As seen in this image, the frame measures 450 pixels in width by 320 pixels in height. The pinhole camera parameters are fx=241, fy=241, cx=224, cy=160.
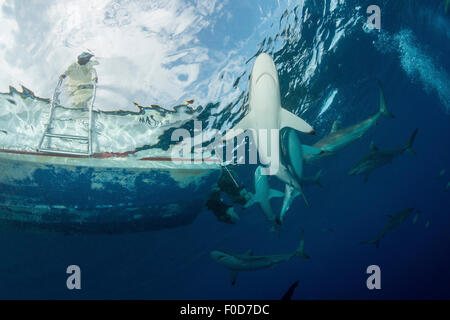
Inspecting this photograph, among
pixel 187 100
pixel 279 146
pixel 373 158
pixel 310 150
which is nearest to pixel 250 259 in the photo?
pixel 310 150

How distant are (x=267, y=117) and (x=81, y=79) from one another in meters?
5.50

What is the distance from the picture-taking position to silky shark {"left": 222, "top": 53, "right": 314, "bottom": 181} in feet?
16.8

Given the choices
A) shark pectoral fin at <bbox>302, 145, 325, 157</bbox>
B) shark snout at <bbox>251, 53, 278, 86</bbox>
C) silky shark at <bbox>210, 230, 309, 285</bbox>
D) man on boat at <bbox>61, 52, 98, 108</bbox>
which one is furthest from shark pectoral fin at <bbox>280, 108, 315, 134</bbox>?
silky shark at <bbox>210, 230, 309, 285</bbox>

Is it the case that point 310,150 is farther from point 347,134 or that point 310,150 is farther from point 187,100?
point 187,100

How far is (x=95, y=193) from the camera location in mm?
8898

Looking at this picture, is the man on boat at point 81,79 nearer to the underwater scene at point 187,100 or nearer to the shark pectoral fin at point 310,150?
the underwater scene at point 187,100

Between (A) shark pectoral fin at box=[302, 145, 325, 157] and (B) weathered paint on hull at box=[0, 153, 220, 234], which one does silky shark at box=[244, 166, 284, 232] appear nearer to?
(A) shark pectoral fin at box=[302, 145, 325, 157]

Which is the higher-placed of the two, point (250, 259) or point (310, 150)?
point (310, 150)

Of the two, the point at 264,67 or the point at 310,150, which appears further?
the point at 310,150

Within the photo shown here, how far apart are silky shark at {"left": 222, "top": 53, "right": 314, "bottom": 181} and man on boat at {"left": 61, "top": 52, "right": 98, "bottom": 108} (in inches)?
181

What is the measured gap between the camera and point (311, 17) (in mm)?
8117
